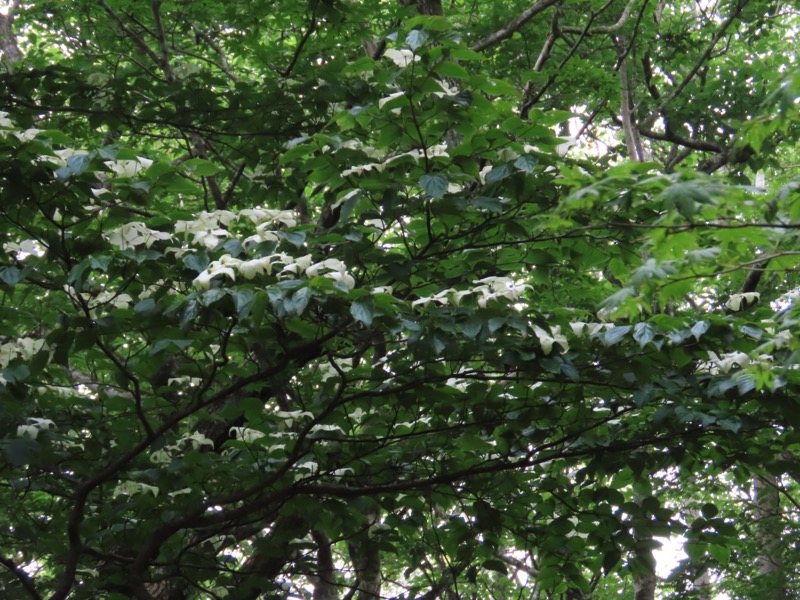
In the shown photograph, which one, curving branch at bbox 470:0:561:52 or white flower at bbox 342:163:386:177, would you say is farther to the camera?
curving branch at bbox 470:0:561:52

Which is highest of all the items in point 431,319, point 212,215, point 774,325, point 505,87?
point 505,87

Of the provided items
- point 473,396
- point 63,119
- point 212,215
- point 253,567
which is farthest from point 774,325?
point 63,119

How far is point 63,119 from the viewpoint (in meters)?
5.07

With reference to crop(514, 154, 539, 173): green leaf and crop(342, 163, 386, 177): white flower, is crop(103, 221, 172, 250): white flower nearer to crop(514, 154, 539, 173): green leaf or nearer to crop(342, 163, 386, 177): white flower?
crop(342, 163, 386, 177): white flower

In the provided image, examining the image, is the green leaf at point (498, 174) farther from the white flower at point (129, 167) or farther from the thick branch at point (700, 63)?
the thick branch at point (700, 63)

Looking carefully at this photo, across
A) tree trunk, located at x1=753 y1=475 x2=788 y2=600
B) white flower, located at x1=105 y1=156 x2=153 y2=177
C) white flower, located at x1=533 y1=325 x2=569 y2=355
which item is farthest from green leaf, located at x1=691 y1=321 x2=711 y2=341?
tree trunk, located at x1=753 y1=475 x2=788 y2=600

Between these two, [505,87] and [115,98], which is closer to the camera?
[505,87]

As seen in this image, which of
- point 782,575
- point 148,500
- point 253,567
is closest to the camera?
point 148,500

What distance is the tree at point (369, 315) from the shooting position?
291 cm

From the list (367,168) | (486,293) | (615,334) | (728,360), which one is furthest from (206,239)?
(728,360)

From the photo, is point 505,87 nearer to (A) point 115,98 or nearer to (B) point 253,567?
(A) point 115,98

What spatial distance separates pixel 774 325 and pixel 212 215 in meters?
2.20

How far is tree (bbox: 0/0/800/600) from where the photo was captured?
9.55 feet

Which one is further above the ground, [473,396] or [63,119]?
[63,119]
